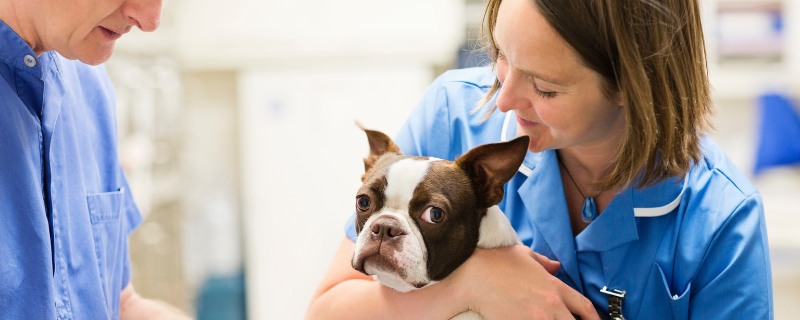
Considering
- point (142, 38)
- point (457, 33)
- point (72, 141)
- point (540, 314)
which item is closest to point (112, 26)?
point (72, 141)

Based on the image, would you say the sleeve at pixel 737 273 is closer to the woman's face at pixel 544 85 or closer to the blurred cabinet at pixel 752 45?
the woman's face at pixel 544 85

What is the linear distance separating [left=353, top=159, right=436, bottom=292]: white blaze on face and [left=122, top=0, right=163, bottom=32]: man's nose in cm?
45

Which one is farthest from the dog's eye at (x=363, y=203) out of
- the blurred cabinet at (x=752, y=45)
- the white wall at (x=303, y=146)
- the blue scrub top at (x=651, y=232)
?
the blurred cabinet at (x=752, y=45)

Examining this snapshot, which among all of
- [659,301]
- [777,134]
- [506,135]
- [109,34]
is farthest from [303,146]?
[777,134]

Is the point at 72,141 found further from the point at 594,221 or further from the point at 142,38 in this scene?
the point at 142,38

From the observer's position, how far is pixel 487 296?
975 millimetres

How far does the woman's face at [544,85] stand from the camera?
0.90 m

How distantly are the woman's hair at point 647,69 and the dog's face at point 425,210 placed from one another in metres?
0.18

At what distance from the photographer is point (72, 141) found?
3.24 feet

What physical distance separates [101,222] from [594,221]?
0.89 m

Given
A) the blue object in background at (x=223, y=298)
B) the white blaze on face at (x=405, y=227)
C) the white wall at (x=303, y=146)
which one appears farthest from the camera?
the blue object in background at (x=223, y=298)

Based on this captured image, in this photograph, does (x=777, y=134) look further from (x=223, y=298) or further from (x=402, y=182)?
(x=223, y=298)

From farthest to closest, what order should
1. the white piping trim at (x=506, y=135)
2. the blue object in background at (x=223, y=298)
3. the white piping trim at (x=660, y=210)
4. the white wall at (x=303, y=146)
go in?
the blue object in background at (x=223, y=298), the white wall at (x=303, y=146), the white piping trim at (x=506, y=135), the white piping trim at (x=660, y=210)

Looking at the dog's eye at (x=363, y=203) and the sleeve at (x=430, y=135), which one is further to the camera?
the sleeve at (x=430, y=135)
